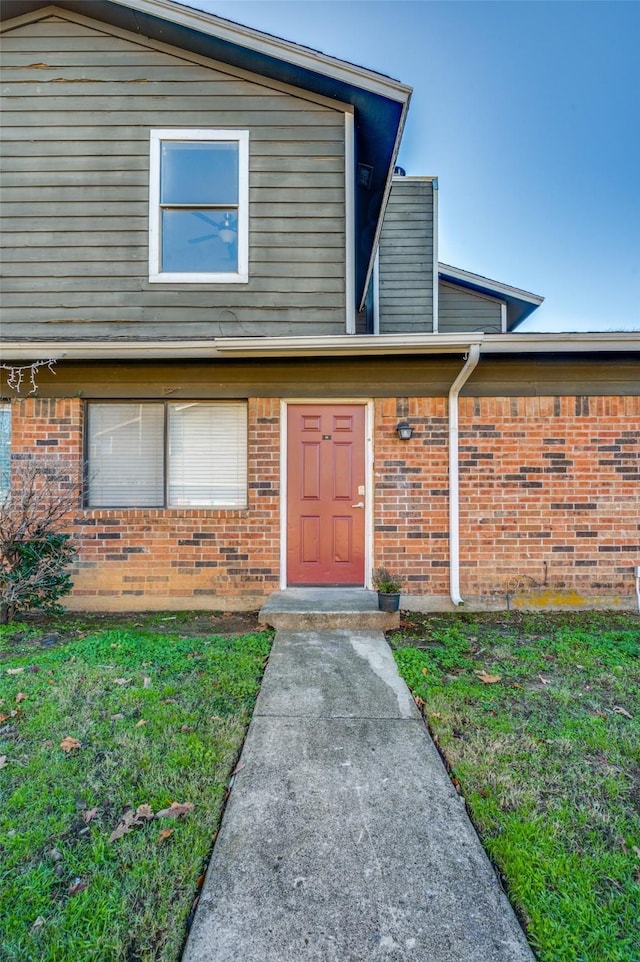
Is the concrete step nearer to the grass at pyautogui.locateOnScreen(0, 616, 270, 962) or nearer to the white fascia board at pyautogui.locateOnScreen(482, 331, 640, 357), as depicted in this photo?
the grass at pyautogui.locateOnScreen(0, 616, 270, 962)

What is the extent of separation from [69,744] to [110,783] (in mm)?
481

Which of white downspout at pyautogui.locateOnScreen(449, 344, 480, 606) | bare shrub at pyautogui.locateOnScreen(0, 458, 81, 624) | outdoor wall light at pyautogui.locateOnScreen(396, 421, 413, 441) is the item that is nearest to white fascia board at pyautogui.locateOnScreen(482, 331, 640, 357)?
white downspout at pyautogui.locateOnScreen(449, 344, 480, 606)

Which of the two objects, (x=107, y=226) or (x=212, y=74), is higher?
Answer: (x=212, y=74)

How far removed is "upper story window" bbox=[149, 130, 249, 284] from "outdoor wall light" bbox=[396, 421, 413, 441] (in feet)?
8.10

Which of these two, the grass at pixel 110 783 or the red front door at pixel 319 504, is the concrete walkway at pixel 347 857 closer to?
the grass at pixel 110 783

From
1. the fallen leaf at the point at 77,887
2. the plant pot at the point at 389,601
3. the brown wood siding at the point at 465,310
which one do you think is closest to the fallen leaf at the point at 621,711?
the plant pot at the point at 389,601

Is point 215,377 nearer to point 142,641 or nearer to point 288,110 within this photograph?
point 142,641

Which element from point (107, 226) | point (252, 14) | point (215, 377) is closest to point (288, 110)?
point (107, 226)

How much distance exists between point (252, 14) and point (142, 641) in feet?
30.5

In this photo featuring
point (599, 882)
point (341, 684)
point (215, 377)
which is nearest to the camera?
point (599, 882)

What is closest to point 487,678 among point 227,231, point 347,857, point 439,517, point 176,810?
point 347,857

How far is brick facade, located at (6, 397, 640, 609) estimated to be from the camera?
5113 mm

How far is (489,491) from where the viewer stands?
516 centimetres

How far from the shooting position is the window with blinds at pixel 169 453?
521 cm
